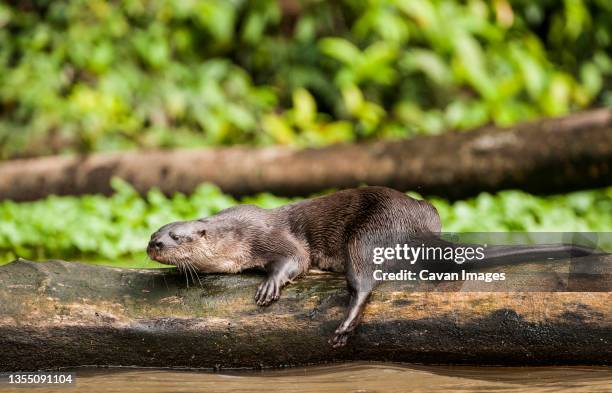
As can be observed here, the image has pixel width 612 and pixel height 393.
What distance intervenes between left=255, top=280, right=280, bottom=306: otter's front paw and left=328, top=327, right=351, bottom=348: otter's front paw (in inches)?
9.9

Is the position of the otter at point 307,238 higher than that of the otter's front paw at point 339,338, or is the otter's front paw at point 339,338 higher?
the otter at point 307,238

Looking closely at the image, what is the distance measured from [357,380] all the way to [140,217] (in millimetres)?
3410

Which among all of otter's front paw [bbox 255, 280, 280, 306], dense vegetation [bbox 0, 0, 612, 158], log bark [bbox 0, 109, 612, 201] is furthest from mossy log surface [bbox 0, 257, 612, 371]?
dense vegetation [bbox 0, 0, 612, 158]

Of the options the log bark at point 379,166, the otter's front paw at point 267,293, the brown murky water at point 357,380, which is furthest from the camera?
the log bark at point 379,166

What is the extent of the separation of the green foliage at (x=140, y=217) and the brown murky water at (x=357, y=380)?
6.27 feet

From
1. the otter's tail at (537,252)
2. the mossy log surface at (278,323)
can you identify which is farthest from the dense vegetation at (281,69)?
the mossy log surface at (278,323)

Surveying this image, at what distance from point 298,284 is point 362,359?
0.36m

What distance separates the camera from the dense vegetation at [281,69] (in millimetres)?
8352

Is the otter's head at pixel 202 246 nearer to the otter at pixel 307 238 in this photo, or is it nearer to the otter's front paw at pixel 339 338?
the otter at pixel 307 238

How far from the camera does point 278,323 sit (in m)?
3.12

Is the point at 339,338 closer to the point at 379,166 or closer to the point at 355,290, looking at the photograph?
the point at 355,290

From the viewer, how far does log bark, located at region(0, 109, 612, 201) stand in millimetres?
6395

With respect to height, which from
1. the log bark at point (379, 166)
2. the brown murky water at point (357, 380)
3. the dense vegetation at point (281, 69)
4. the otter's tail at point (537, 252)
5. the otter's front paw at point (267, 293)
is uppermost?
the dense vegetation at point (281, 69)

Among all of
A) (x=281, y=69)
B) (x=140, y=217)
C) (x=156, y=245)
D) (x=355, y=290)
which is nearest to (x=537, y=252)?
(x=355, y=290)
